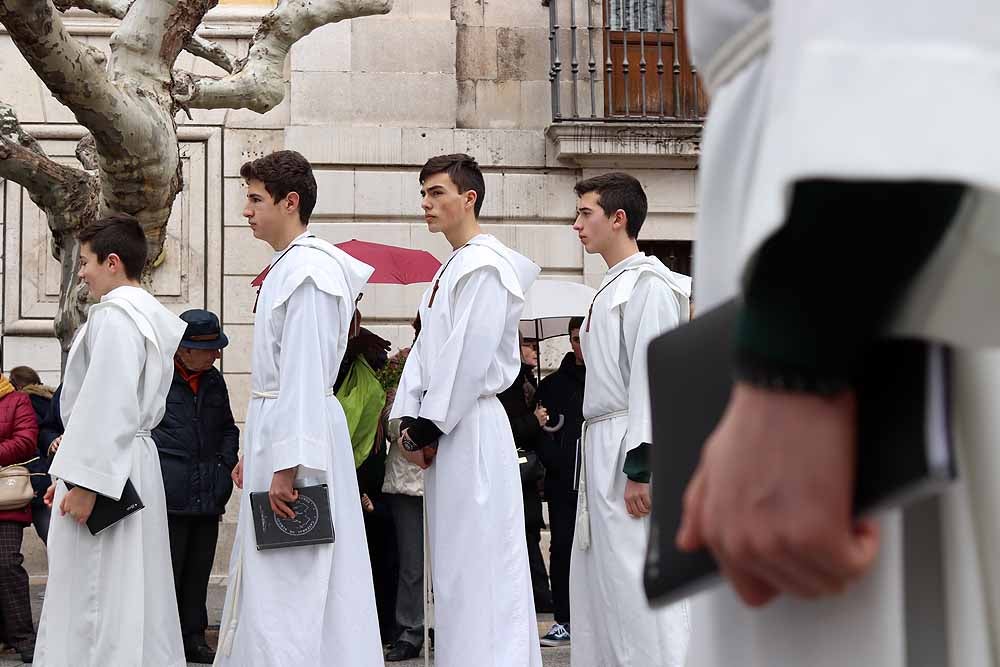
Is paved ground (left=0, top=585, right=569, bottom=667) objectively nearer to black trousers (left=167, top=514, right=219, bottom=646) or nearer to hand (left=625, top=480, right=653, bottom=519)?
black trousers (left=167, top=514, right=219, bottom=646)

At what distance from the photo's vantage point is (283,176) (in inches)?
230

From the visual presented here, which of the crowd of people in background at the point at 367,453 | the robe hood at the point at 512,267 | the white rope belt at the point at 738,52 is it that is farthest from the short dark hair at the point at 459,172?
the white rope belt at the point at 738,52

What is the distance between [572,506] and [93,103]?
13.4 feet

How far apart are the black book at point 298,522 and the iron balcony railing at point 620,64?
7778mm

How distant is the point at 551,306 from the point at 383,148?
310cm

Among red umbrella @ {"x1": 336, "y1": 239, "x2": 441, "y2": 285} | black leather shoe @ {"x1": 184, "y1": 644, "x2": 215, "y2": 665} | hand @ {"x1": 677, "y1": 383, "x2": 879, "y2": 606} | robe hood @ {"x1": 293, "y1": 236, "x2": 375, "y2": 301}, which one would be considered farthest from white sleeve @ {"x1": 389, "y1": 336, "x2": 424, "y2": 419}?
hand @ {"x1": 677, "y1": 383, "x2": 879, "y2": 606}

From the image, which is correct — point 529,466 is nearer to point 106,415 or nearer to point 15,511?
point 15,511

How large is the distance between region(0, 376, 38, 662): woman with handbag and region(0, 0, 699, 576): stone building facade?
376 cm

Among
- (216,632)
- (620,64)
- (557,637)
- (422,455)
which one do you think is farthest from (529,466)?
(620,64)

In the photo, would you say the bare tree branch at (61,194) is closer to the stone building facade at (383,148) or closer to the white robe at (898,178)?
the stone building facade at (383,148)

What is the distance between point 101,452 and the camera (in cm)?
536

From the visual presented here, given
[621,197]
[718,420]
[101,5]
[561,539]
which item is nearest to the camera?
[718,420]

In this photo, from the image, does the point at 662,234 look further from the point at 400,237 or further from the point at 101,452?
the point at 101,452

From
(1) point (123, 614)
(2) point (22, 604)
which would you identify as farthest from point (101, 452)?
(2) point (22, 604)
